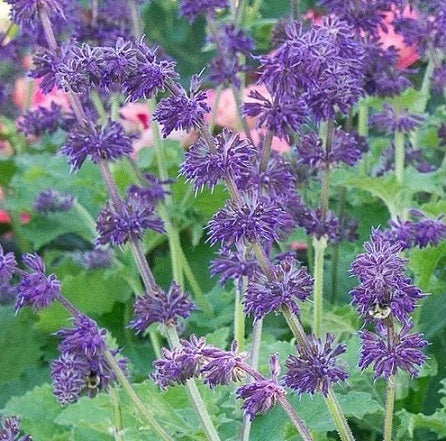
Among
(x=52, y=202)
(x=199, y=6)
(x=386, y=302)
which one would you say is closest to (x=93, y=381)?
(x=386, y=302)

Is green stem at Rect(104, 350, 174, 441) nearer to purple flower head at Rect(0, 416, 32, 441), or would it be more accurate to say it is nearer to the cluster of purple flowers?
purple flower head at Rect(0, 416, 32, 441)

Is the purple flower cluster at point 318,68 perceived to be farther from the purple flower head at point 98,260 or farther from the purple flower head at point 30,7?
the purple flower head at point 98,260

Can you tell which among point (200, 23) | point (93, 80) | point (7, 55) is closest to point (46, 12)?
point (93, 80)

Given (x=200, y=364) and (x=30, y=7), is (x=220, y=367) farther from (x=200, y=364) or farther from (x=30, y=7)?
(x=30, y=7)

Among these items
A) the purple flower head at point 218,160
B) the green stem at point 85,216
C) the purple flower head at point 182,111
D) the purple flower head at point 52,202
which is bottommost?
the green stem at point 85,216

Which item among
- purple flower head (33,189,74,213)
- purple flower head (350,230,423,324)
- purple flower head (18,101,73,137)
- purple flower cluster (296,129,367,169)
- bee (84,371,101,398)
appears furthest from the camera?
purple flower head (33,189,74,213)

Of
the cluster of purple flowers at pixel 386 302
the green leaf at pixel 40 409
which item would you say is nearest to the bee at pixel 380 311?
the cluster of purple flowers at pixel 386 302

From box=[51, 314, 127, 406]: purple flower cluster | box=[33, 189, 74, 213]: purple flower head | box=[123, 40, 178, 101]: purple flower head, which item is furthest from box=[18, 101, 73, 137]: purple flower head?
box=[123, 40, 178, 101]: purple flower head
